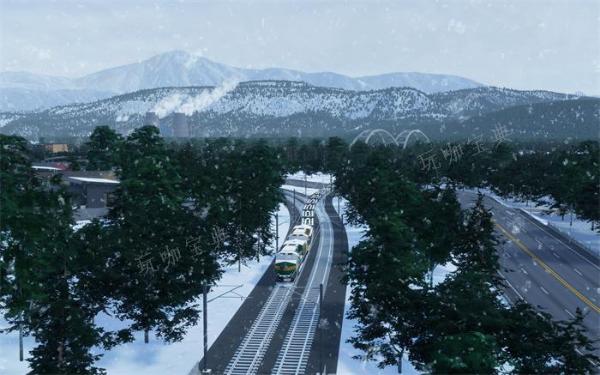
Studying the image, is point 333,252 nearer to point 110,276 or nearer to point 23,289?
point 110,276

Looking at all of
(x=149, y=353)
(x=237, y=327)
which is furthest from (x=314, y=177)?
(x=149, y=353)

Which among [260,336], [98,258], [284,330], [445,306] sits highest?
[445,306]

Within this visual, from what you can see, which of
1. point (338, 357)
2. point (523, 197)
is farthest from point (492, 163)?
point (338, 357)

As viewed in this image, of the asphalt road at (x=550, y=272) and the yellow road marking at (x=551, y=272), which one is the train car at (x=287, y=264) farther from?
the yellow road marking at (x=551, y=272)

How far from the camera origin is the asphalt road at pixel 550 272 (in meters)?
42.4

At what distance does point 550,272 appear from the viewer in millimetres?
53156

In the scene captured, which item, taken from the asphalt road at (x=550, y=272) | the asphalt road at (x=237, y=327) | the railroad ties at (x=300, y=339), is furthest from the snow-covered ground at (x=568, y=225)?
the asphalt road at (x=237, y=327)

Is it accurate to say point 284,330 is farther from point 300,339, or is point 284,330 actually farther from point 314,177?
point 314,177

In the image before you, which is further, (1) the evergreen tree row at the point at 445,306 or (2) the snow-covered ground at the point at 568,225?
(2) the snow-covered ground at the point at 568,225

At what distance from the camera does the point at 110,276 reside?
30094mm

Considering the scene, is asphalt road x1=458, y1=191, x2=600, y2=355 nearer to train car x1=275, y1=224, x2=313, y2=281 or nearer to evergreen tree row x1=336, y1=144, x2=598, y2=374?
evergreen tree row x1=336, y1=144, x2=598, y2=374

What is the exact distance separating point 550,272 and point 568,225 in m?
31.4

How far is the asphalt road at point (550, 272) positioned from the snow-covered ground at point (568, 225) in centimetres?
161

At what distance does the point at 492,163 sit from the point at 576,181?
174 ft
